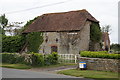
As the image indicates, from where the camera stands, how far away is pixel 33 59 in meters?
23.9

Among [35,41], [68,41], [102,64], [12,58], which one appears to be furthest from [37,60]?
[35,41]

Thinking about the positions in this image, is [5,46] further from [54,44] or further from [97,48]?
[97,48]

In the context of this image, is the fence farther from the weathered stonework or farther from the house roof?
the house roof

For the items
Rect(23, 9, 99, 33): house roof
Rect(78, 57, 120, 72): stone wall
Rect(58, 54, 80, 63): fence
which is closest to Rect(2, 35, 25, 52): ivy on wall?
Rect(23, 9, 99, 33): house roof

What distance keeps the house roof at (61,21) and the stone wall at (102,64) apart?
1298 cm

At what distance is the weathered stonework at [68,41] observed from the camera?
3244cm

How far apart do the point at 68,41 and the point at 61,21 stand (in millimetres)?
4248

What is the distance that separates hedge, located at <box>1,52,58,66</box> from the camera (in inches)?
936

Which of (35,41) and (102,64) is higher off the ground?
(35,41)

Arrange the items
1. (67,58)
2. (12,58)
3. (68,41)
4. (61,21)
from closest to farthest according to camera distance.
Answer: (12,58) → (67,58) → (68,41) → (61,21)

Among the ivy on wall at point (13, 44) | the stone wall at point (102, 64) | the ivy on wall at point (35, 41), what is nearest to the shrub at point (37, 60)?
the stone wall at point (102, 64)

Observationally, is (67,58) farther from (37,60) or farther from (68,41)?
(37,60)

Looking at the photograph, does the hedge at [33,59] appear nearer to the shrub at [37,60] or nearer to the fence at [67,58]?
the shrub at [37,60]

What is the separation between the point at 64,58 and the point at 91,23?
10267 mm
